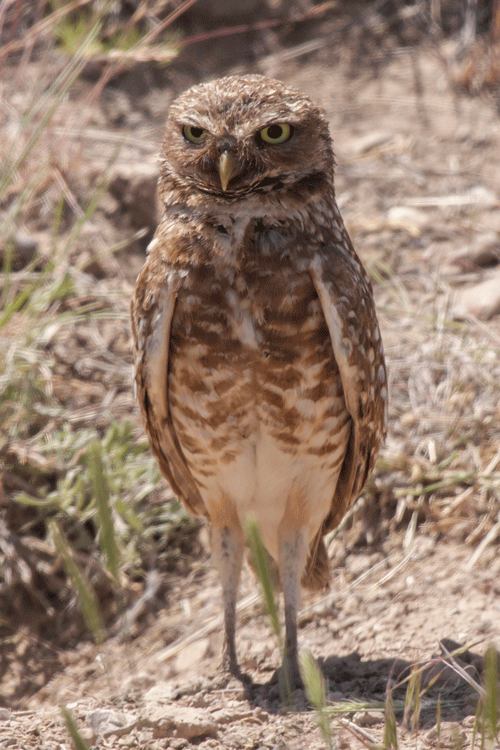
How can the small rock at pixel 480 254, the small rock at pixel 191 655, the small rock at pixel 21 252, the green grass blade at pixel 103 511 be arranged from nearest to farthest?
the green grass blade at pixel 103 511, the small rock at pixel 191 655, the small rock at pixel 21 252, the small rock at pixel 480 254

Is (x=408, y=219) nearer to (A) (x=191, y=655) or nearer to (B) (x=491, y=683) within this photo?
(A) (x=191, y=655)

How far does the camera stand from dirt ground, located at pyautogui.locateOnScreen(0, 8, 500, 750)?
2494 mm

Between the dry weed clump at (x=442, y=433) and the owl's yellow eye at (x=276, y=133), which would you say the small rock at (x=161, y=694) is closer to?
the dry weed clump at (x=442, y=433)

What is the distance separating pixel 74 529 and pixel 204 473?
121 centimetres

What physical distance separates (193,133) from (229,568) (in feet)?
5.12

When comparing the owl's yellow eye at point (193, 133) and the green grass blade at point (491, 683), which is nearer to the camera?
the green grass blade at point (491, 683)

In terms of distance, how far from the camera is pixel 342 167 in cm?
537

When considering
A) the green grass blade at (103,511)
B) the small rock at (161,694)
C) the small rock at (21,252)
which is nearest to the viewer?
the green grass blade at (103,511)

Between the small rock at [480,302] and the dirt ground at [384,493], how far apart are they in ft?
0.04

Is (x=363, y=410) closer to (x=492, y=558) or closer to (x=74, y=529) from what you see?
(x=492, y=558)

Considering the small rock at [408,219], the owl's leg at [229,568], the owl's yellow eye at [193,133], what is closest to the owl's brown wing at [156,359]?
the owl's leg at [229,568]

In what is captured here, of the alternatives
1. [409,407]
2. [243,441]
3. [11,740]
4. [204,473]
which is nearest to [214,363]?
[243,441]

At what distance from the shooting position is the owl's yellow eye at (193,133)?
2.42 m

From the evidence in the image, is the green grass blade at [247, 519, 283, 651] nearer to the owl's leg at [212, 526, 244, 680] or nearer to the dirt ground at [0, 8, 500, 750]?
the dirt ground at [0, 8, 500, 750]
